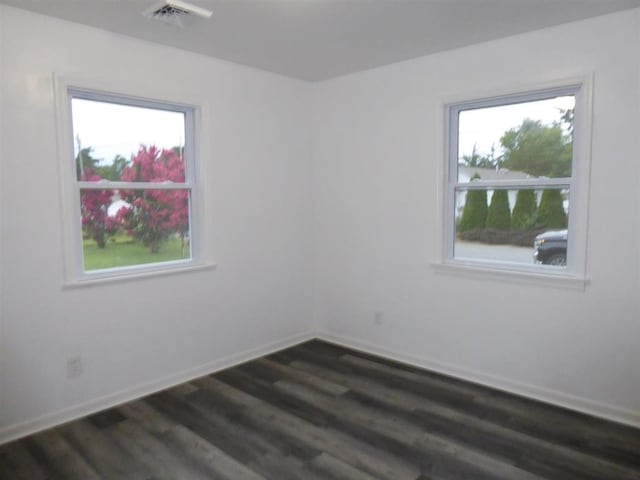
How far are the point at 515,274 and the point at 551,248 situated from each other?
0.30 m

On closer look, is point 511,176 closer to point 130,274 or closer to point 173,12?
point 173,12

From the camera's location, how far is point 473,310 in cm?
361

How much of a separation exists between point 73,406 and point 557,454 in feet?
9.67

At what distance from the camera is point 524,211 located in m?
3.37

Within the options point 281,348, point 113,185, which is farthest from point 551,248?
point 113,185

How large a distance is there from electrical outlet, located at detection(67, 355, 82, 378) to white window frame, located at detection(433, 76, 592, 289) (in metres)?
2.66

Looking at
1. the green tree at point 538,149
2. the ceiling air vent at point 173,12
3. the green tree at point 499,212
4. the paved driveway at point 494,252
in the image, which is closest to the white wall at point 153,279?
the ceiling air vent at point 173,12

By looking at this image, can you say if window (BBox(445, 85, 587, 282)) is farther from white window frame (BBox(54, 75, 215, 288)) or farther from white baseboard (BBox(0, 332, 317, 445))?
white window frame (BBox(54, 75, 215, 288))

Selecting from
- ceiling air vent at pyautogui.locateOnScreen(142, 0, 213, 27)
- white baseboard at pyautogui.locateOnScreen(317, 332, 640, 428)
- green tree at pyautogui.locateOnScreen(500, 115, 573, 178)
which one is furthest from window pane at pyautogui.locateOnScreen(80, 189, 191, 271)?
green tree at pyautogui.locateOnScreen(500, 115, 573, 178)

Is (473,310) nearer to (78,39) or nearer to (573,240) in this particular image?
(573,240)

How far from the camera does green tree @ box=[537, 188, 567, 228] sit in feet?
10.5

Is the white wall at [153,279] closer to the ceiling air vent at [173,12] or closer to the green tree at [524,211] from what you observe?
the ceiling air vent at [173,12]

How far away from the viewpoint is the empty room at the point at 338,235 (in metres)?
2.73

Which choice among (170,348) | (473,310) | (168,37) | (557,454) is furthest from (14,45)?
(557,454)
